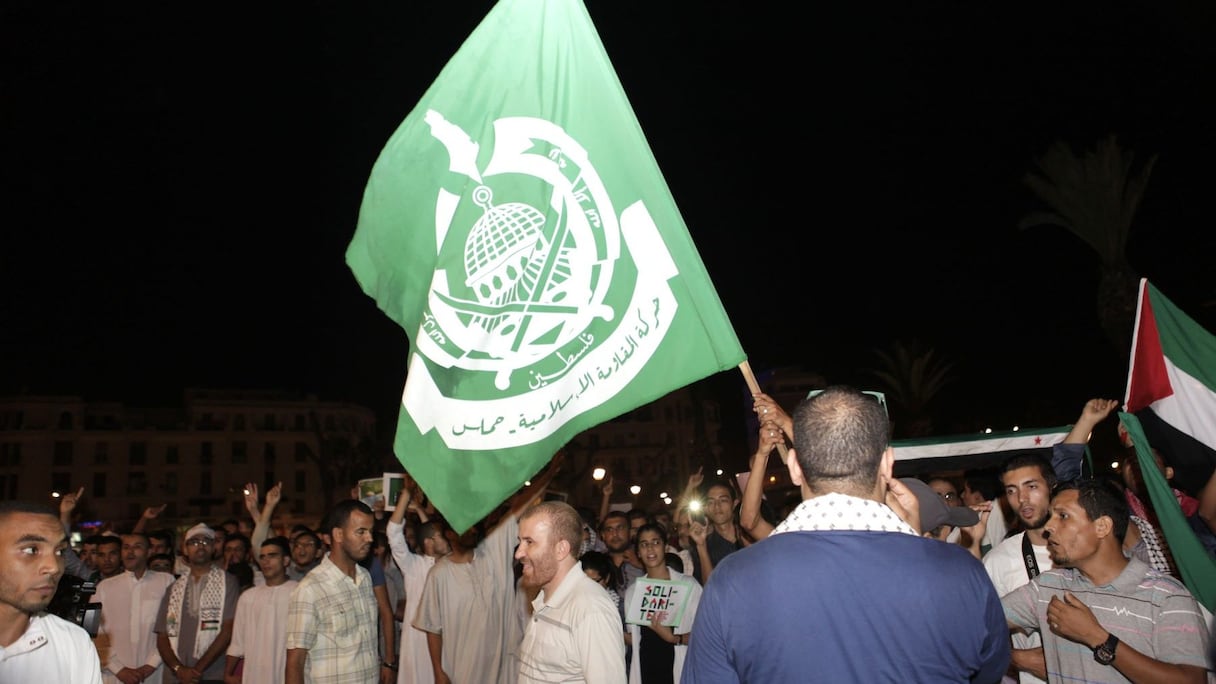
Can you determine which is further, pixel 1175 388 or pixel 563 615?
pixel 1175 388

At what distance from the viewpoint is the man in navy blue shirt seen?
263cm

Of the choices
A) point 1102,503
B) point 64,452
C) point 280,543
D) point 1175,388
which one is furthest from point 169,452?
point 1102,503

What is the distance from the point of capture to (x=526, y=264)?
16.4 feet

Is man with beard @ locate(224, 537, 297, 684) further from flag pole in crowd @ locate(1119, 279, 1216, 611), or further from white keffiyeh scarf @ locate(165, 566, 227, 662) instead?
flag pole in crowd @ locate(1119, 279, 1216, 611)

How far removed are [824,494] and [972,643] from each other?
593mm

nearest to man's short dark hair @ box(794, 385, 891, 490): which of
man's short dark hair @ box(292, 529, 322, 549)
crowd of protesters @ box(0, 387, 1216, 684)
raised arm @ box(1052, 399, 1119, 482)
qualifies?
crowd of protesters @ box(0, 387, 1216, 684)

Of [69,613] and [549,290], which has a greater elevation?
[549,290]

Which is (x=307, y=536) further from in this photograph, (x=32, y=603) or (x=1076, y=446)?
(x=1076, y=446)

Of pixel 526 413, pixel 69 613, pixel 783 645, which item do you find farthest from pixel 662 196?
pixel 69 613

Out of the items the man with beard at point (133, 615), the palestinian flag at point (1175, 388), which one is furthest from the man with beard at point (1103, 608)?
the man with beard at point (133, 615)

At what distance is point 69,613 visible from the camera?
4.93m

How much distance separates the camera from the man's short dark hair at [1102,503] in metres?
4.59

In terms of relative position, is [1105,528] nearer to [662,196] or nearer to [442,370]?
[662,196]

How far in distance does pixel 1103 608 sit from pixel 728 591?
271 cm
